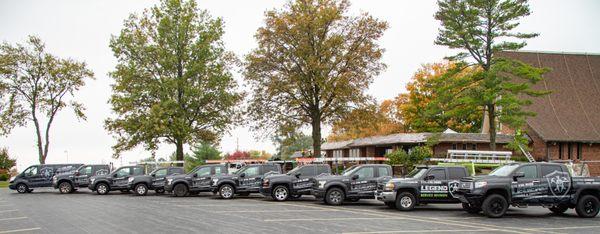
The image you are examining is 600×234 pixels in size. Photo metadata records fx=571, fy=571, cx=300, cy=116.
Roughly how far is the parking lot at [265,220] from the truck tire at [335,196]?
851 millimetres

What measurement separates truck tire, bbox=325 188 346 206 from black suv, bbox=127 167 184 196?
10034mm

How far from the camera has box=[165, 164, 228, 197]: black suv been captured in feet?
90.9

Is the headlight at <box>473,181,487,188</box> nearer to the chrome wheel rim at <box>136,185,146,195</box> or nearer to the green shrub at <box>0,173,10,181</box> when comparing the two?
the chrome wheel rim at <box>136,185,146,195</box>

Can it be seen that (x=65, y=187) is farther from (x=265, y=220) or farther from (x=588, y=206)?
(x=588, y=206)

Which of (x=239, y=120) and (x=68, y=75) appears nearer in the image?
(x=239, y=120)

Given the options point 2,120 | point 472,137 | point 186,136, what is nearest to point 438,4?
point 472,137

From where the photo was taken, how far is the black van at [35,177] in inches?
1257

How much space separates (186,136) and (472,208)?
1074 inches

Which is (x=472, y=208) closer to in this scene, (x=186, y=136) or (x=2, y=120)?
(x=186, y=136)

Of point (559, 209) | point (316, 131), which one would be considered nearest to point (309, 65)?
point (316, 131)

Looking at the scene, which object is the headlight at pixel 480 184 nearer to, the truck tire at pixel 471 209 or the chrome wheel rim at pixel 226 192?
the truck tire at pixel 471 209

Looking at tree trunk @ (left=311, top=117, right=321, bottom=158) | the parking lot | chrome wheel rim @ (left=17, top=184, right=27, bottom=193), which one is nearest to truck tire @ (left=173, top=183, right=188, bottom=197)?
the parking lot

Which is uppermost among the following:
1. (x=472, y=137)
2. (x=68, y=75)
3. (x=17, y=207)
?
(x=68, y=75)

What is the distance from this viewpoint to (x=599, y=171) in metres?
42.4
